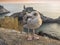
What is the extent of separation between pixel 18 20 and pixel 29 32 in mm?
211

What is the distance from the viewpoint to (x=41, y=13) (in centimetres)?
178

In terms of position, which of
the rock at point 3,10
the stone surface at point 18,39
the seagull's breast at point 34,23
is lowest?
the stone surface at point 18,39

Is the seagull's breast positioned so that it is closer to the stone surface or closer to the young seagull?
the young seagull

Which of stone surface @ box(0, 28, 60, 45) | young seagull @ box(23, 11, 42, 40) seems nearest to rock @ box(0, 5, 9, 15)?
stone surface @ box(0, 28, 60, 45)

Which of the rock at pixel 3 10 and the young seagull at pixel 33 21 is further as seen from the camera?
the rock at pixel 3 10

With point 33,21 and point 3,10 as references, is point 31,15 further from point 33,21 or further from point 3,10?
point 3,10

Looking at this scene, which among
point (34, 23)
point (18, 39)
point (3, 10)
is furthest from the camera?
point (3, 10)

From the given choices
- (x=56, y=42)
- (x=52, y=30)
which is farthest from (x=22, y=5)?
(x=56, y=42)

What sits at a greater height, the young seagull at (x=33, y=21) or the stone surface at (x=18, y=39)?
the young seagull at (x=33, y=21)

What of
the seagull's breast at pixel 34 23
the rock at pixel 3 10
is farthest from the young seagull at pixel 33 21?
the rock at pixel 3 10

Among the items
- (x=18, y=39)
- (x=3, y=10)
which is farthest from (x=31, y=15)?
(x=3, y=10)

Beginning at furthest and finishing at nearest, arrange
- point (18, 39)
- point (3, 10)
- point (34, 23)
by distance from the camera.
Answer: point (3, 10) < point (18, 39) < point (34, 23)

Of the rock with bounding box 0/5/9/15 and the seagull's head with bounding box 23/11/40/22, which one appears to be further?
the rock with bounding box 0/5/9/15

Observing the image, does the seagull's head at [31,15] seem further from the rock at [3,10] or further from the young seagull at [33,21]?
the rock at [3,10]
